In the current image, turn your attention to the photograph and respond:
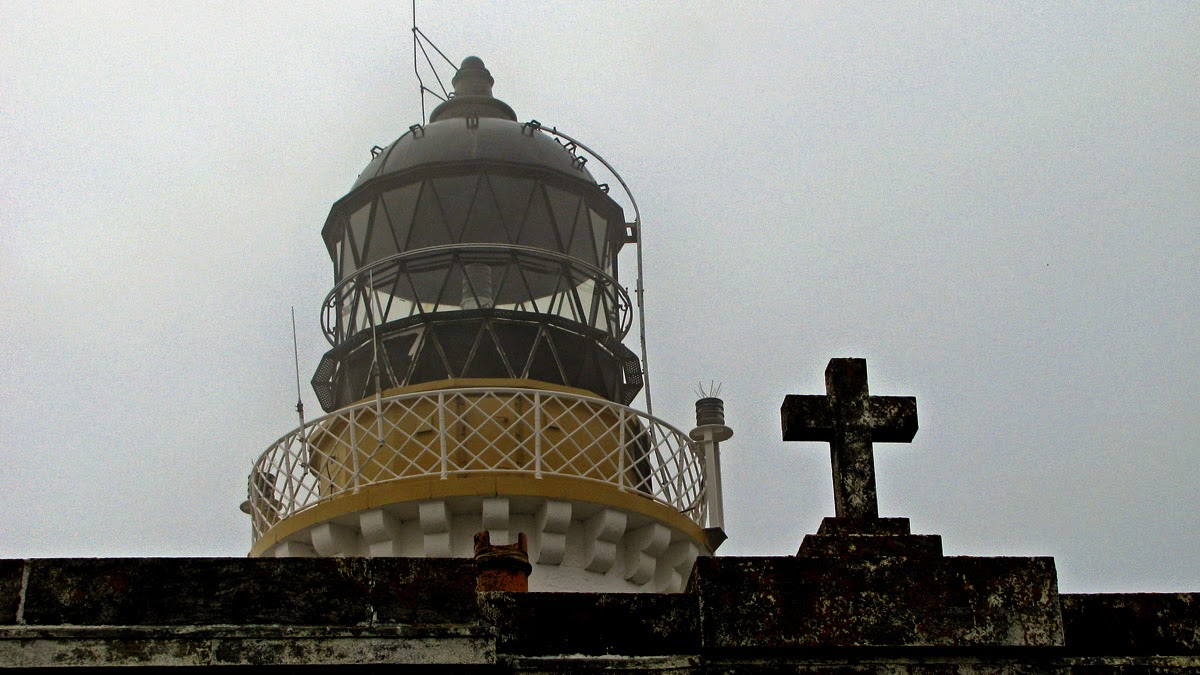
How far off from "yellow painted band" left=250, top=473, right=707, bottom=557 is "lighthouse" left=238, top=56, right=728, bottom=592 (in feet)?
0.05

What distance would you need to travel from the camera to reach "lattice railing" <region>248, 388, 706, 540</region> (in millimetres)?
14336

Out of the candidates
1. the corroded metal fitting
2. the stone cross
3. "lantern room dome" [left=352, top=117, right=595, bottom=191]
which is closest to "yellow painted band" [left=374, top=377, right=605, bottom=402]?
"lantern room dome" [left=352, top=117, right=595, bottom=191]

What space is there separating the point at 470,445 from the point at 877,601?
691 centimetres

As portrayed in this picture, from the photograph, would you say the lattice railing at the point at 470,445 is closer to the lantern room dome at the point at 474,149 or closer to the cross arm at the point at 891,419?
the lantern room dome at the point at 474,149

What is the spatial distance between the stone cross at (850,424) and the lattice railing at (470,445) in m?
5.66

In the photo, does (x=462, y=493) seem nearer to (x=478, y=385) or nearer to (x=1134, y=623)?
(x=478, y=385)

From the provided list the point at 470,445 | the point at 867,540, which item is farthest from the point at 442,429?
the point at 867,540

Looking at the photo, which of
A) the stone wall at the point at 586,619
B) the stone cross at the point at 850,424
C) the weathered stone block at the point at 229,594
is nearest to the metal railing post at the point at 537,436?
the stone cross at the point at 850,424

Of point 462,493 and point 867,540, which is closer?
point 867,540

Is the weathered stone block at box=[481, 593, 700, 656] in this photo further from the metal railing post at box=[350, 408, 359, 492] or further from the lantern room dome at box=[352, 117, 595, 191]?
the lantern room dome at box=[352, 117, 595, 191]

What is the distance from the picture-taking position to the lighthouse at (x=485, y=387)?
557 inches

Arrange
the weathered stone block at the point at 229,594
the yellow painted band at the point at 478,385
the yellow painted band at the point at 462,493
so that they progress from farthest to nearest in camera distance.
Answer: the yellow painted band at the point at 478,385
the yellow painted band at the point at 462,493
the weathered stone block at the point at 229,594

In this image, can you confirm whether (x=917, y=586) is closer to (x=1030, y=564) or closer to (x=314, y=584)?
(x=1030, y=564)

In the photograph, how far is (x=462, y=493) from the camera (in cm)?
1395
